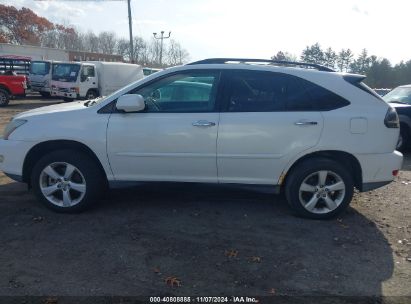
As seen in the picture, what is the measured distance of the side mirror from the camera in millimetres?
4168

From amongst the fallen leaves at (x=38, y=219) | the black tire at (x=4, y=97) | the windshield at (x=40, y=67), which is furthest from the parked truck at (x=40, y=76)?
the fallen leaves at (x=38, y=219)

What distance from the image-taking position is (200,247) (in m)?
3.75

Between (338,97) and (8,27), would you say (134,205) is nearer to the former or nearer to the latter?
(338,97)

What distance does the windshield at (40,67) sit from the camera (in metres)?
21.2

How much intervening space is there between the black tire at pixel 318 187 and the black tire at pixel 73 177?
2272 millimetres

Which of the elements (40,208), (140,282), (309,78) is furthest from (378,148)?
(40,208)

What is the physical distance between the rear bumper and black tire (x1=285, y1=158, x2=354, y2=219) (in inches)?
7.1

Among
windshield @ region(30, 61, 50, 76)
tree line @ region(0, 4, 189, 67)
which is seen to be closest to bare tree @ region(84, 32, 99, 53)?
tree line @ region(0, 4, 189, 67)

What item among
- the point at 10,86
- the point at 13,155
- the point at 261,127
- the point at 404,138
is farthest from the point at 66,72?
the point at 261,127

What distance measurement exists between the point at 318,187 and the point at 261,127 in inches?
38.8

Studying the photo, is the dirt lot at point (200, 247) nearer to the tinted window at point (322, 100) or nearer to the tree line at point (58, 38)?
the tinted window at point (322, 100)

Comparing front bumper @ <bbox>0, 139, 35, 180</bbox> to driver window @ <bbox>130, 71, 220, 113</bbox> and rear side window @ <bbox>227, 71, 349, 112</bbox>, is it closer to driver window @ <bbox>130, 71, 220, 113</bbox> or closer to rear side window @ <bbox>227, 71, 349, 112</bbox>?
driver window @ <bbox>130, 71, 220, 113</bbox>

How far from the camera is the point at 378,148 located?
4.27 m

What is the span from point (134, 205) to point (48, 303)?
2.12 metres
